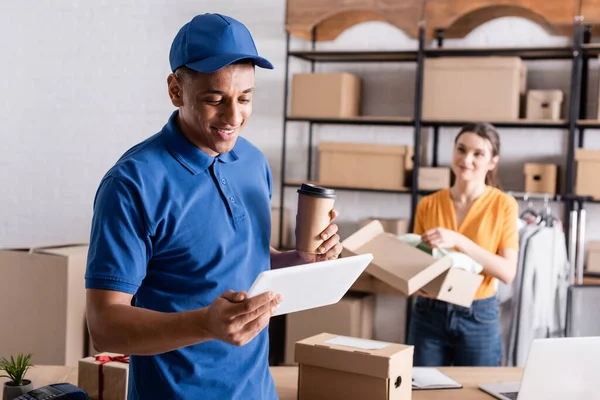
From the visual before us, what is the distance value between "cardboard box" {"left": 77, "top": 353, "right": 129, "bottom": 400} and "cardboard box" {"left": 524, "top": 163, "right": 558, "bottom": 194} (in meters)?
2.90

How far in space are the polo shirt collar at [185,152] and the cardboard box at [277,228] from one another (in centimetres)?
299

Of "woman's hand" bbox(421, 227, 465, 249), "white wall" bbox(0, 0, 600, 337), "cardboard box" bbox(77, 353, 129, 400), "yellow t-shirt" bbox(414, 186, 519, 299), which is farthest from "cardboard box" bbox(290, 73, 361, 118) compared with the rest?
"cardboard box" bbox(77, 353, 129, 400)

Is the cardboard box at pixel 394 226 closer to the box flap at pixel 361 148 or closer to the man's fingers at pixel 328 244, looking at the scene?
the box flap at pixel 361 148

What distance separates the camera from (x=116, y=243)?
3.96ft

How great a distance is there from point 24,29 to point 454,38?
8.68 ft

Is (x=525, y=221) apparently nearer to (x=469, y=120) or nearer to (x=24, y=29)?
(x=469, y=120)

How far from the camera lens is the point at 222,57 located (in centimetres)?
126

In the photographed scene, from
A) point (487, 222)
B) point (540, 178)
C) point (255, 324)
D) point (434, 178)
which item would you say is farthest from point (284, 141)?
point (255, 324)

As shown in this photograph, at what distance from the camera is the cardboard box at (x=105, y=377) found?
1.85 metres

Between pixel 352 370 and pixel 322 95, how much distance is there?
2.83 metres

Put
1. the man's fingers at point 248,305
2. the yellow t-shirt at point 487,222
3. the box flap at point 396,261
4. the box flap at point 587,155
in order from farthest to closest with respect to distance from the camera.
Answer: the box flap at point 587,155
the yellow t-shirt at point 487,222
the box flap at point 396,261
the man's fingers at point 248,305

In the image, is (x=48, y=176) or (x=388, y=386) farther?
(x=48, y=176)

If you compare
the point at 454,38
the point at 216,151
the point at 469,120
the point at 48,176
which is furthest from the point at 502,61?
the point at 216,151

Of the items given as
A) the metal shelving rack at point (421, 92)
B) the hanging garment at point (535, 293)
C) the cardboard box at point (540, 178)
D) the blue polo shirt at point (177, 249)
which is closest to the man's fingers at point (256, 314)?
the blue polo shirt at point (177, 249)
